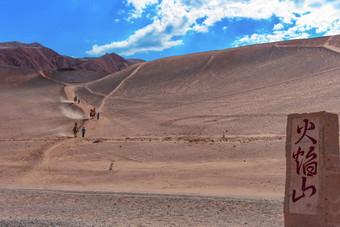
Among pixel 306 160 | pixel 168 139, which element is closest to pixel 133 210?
pixel 306 160

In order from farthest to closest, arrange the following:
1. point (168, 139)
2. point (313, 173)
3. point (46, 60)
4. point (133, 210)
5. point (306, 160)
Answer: point (46, 60), point (168, 139), point (133, 210), point (306, 160), point (313, 173)

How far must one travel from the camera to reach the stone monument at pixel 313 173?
611cm

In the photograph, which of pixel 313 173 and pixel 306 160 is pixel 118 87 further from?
pixel 313 173

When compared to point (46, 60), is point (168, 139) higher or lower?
lower

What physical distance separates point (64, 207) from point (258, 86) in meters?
31.2

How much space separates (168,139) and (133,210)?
13089mm

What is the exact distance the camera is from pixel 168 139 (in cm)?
2267

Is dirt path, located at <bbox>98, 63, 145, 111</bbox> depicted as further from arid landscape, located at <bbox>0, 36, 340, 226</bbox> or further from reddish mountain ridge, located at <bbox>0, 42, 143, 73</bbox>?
reddish mountain ridge, located at <bbox>0, 42, 143, 73</bbox>

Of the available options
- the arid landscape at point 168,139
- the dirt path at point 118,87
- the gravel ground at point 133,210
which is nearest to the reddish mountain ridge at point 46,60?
the dirt path at point 118,87

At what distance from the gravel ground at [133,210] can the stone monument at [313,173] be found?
5.69ft

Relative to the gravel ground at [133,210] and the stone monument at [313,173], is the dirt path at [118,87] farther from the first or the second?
the stone monument at [313,173]

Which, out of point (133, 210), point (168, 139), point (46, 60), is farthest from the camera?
point (46, 60)

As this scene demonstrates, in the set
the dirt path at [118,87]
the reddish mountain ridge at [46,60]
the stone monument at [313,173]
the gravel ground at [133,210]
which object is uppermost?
the reddish mountain ridge at [46,60]

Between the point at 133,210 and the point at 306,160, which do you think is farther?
the point at 133,210
